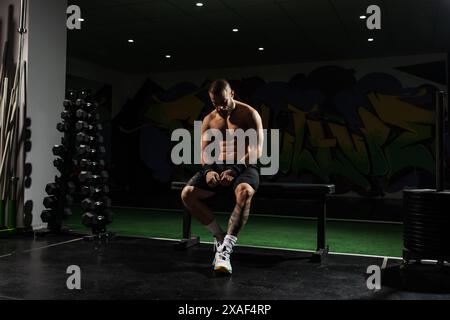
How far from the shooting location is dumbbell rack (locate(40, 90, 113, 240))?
393cm

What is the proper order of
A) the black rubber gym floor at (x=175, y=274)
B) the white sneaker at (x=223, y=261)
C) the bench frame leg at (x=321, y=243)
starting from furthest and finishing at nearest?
1. the bench frame leg at (x=321, y=243)
2. the white sneaker at (x=223, y=261)
3. the black rubber gym floor at (x=175, y=274)

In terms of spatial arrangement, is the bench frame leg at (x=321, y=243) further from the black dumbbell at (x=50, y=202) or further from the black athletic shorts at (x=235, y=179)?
the black dumbbell at (x=50, y=202)

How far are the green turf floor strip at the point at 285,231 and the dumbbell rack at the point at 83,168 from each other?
0.67m

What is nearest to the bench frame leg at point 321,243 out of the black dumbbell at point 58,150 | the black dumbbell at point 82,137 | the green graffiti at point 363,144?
the black dumbbell at point 82,137

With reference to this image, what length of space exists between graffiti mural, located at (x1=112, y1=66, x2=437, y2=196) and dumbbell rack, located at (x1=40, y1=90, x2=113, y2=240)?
575 cm

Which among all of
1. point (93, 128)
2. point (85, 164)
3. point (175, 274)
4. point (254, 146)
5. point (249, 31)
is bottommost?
point (175, 274)

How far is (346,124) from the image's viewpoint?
8891mm

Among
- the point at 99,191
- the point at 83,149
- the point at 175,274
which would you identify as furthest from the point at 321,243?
the point at 83,149

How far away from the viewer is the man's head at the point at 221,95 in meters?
3.08

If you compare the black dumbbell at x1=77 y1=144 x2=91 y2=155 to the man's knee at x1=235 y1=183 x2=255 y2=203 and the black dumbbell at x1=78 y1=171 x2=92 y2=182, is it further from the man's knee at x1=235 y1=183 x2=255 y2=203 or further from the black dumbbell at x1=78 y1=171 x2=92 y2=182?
the man's knee at x1=235 y1=183 x2=255 y2=203

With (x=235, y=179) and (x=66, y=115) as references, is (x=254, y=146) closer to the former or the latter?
(x=235, y=179)

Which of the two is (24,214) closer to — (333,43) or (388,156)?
(333,43)

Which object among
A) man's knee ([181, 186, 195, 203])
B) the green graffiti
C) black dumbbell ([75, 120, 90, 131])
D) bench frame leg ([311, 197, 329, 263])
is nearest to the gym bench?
bench frame leg ([311, 197, 329, 263])

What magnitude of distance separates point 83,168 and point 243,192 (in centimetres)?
181
